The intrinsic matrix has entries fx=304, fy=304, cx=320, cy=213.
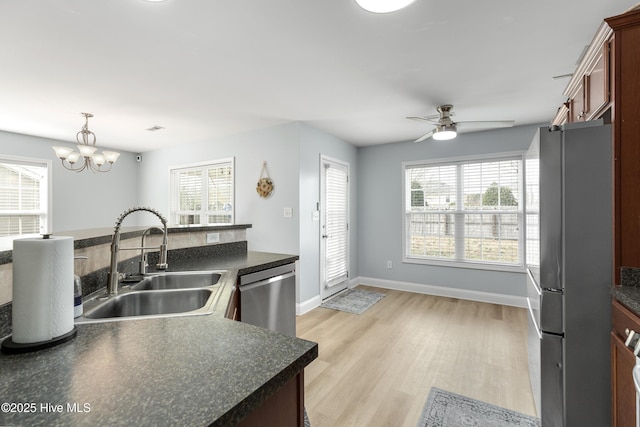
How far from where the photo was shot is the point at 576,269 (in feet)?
5.16

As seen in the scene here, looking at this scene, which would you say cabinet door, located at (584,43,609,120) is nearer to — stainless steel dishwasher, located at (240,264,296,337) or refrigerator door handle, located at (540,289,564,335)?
refrigerator door handle, located at (540,289,564,335)

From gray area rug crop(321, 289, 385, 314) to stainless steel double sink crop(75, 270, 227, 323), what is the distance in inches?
98.4

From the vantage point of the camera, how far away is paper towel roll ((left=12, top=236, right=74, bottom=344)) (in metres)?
0.82

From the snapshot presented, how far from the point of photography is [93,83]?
2670mm

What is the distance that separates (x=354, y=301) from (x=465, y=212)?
2038mm

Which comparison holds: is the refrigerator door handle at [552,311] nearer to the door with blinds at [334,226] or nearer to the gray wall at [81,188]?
the door with blinds at [334,226]

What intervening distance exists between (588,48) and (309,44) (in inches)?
70.2

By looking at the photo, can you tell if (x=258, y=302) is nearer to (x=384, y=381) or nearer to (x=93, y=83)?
(x=384, y=381)

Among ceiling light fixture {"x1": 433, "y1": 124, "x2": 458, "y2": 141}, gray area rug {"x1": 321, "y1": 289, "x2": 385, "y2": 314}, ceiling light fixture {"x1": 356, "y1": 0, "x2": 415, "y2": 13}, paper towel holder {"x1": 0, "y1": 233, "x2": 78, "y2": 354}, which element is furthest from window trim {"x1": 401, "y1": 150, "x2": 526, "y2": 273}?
paper towel holder {"x1": 0, "y1": 233, "x2": 78, "y2": 354}

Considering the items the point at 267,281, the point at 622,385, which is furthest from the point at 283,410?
the point at 622,385

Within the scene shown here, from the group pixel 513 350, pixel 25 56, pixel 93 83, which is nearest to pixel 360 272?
pixel 513 350

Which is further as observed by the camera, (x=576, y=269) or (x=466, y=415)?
(x=466, y=415)

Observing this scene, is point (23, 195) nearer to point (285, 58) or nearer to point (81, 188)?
point (81, 188)

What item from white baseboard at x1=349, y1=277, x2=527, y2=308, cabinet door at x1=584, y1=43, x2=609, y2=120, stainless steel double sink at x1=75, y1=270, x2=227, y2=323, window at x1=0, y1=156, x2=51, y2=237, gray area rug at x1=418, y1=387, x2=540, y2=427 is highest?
cabinet door at x1=584, y1=43, x2=609, y2=120
